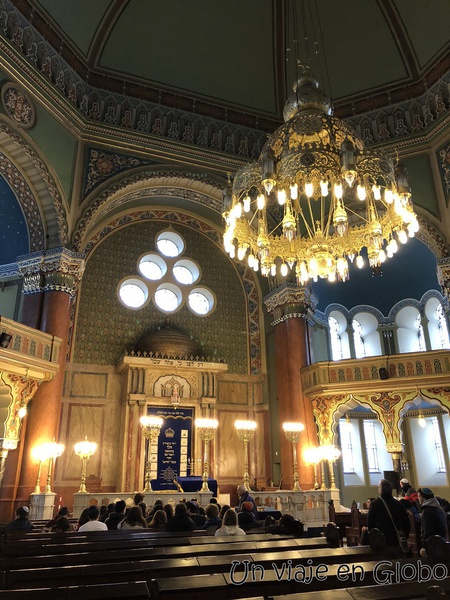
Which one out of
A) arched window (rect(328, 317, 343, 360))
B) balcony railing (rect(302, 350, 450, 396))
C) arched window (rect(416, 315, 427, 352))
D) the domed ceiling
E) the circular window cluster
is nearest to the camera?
balcony railing (rect(302, 350, 450, 396))

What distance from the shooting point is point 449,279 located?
1412 centimetres

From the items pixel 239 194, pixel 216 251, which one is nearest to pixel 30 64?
pixel 239 194

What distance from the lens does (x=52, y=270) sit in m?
13.4

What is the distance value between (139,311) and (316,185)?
345 inches

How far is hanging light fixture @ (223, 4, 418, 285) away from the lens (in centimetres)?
897

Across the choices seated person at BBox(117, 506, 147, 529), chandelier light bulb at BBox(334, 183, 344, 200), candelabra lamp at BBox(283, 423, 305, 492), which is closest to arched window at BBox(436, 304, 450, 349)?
candelabra lamp at BBox(283, 423, 305, 492)

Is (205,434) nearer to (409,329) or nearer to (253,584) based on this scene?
(409,329)

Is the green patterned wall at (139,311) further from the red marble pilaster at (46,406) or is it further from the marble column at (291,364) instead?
the red marble pilaster at (46,406)

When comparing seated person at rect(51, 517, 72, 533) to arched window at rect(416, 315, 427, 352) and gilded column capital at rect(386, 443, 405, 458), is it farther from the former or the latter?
arched window at rect(416, 315, 427, 352)

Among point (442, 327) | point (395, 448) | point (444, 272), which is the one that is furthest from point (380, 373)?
point (442, 327)

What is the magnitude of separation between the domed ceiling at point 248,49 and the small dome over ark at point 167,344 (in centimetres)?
751

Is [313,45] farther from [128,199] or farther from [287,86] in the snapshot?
[128,199]

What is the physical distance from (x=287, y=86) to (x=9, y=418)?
13.7 meters

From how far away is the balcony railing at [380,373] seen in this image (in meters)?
13.6
